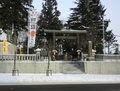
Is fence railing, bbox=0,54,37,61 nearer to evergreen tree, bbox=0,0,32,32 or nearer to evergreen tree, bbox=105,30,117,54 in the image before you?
evergreen tree, bbox=0,0,32,32

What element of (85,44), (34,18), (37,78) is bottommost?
(37,78)

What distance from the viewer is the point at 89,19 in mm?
51281

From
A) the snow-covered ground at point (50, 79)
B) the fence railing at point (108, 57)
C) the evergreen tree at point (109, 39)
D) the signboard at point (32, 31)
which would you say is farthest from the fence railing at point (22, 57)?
the evergreen tree at point (109, 39)

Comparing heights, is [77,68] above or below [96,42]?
below

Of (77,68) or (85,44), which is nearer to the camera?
(77,68)

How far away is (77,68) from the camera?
96.0 ft

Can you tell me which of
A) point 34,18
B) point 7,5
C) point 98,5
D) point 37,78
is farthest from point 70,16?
point 37,78

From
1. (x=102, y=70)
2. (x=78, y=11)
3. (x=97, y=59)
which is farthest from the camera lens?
(x=78, y=11)

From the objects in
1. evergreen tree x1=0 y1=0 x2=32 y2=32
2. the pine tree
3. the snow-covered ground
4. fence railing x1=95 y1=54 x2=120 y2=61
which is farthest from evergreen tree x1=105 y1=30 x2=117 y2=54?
the snow-covered ground

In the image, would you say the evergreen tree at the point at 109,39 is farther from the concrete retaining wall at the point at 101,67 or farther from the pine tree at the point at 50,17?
the concrete retaining wall at the point at 101,67

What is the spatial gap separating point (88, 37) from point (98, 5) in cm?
1105

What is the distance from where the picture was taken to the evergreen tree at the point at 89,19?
167ft

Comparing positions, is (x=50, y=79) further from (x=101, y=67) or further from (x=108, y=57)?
(x=108, y=57)

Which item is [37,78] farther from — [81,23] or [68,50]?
[81,23]
